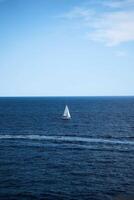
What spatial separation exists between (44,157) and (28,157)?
103 inches

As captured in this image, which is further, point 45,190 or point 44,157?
point 44,157

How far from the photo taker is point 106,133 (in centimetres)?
8225

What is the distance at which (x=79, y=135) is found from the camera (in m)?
78.0

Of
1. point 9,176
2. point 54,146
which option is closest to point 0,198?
point 9,176

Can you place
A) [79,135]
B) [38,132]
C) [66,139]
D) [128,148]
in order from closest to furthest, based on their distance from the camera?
[128,148]
[66,139]
[79,135]
[38,132]

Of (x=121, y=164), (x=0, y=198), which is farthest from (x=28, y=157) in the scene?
(x=0, y=198)

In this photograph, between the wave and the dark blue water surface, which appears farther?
the wave

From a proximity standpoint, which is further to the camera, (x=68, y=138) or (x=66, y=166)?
(x=68, y=138)

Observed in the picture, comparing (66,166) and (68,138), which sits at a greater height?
(68,138)

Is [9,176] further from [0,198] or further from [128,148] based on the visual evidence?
[128,148]

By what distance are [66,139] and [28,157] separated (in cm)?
1946

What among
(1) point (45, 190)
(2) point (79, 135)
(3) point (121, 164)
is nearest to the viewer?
(1) point (45, 190)

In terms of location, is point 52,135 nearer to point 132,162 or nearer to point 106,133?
point 106,133

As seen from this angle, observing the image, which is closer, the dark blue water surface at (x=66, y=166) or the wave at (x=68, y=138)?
the dark blue water surface at (x=66, y=166)
